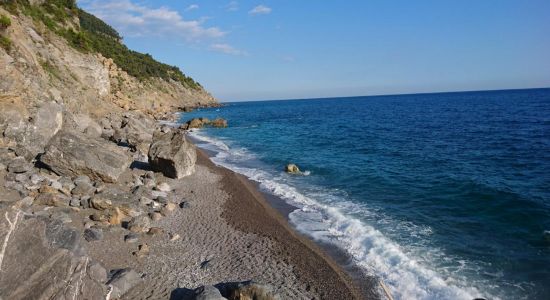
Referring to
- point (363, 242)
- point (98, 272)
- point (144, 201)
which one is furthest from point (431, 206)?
point (98, 272)

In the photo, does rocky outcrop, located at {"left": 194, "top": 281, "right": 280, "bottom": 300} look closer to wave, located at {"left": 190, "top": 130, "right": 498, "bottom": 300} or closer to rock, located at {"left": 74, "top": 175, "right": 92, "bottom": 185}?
wave, located at {"left": 190, "top": 130, "right": 498, "bottom": 300}

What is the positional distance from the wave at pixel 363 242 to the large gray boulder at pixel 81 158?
9.66 meters

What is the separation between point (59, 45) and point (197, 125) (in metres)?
26.7

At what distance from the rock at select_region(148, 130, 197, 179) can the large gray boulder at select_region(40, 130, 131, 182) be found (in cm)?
346

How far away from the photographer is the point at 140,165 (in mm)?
25484

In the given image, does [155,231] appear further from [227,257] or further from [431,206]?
[431,206]

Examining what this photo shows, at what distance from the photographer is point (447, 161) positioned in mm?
31031

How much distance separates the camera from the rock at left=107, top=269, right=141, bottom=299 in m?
10.9

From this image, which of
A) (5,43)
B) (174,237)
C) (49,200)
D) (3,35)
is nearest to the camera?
(174,237)

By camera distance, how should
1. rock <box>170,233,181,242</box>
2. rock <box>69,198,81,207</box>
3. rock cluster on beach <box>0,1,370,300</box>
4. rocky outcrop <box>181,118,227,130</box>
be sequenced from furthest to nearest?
rocky outcrop <box>181,118,227,130</box> → rock <box>69,198,81,207</box> → rock <box>170,233,181,242</box> → rock cluster on beach <box>0,1,370,300</box>

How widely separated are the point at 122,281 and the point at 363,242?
9946mm

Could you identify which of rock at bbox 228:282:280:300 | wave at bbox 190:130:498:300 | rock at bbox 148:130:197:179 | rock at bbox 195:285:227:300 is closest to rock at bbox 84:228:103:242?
rock at bbox 195:285:227:300

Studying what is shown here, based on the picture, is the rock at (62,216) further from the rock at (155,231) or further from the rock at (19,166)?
the rock at (19,166)

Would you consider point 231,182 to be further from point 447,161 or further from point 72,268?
point 447,161
